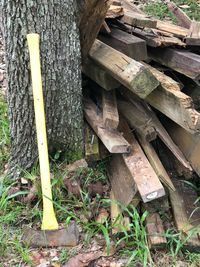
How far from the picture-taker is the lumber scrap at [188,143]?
278 centimetres

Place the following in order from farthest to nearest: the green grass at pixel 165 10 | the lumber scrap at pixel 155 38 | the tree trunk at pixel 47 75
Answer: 1. the green grass at pixel 165 10
2. the lumber scrap at pixel 155 38
3. the tree trunk at pixel 47 75

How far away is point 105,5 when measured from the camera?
280cm

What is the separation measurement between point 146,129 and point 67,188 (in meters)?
0.68

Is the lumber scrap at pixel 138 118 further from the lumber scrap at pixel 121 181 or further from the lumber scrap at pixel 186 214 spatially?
the lumber scrap at pixel 186 214

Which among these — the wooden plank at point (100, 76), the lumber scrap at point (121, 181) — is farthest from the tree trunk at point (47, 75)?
the lumber scrap at point (121, 181)

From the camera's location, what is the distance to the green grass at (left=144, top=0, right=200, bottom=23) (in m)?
5.20

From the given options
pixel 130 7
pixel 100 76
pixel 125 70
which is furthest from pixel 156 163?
pixel 130 7

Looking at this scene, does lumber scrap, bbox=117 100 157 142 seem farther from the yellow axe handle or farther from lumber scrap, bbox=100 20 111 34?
the yellow axe handle

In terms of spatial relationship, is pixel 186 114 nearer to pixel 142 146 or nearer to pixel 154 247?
pixel 142 146

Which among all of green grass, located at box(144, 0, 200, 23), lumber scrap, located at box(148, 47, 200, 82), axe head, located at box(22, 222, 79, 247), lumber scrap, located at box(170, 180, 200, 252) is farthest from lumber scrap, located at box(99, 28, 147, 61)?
green grass, located at box(144, 0, 200, 23)

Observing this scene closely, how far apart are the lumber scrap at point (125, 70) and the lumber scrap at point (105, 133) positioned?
339 millimetres

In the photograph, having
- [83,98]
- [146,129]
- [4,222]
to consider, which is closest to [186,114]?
[146,129]

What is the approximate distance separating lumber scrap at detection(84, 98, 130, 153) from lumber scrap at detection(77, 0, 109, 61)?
45 cm

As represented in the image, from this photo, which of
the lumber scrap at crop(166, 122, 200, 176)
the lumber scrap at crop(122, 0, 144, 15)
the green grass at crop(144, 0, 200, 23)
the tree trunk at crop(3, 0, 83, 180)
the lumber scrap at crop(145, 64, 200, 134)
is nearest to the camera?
the lumber scrap at crop(145, 64, 200, 134)
